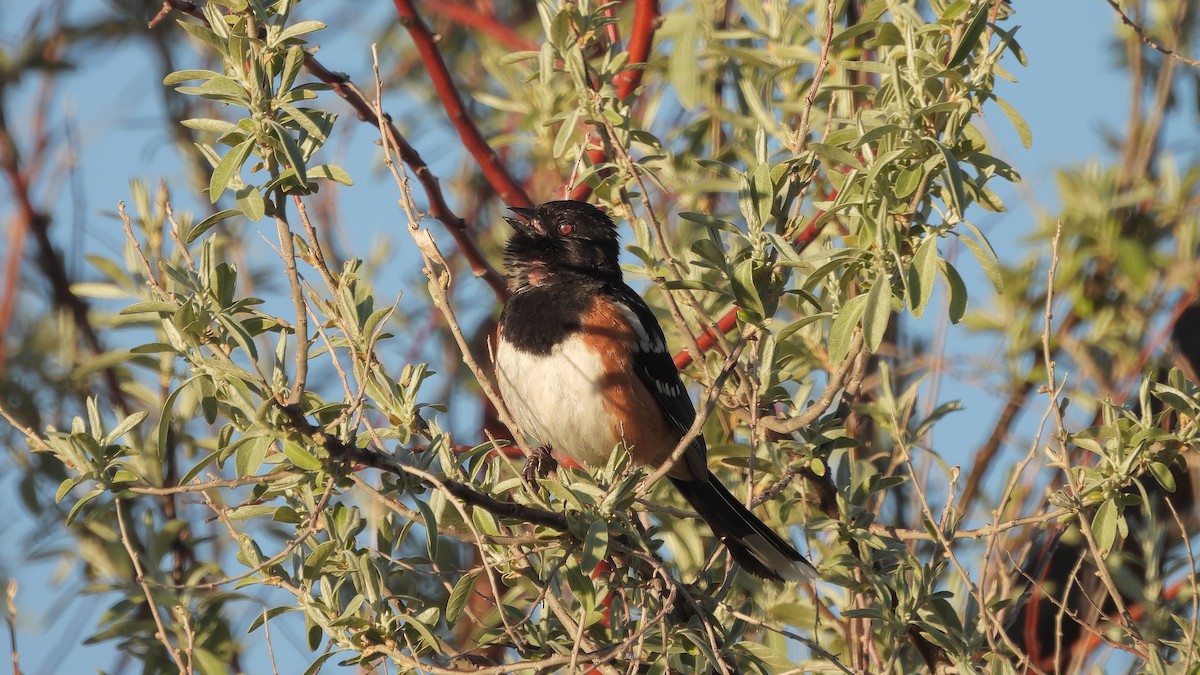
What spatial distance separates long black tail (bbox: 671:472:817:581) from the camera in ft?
10.9

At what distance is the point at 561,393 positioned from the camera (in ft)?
11.3

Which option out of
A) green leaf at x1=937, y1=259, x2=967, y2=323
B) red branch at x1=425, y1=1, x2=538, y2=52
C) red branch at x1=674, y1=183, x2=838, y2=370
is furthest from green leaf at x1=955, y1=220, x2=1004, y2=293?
red branch at x1=425, y1=1, x2=538, y2=52

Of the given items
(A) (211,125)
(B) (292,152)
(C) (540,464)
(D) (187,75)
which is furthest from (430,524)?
(C) (540,464)

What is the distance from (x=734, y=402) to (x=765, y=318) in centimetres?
58

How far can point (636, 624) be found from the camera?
2879 millimetres

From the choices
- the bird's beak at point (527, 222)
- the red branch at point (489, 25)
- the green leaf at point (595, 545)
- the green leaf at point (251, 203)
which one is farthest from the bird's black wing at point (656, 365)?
the green leaf at point (251, 203)

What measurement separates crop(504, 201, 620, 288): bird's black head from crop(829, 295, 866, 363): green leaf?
4.75 ft

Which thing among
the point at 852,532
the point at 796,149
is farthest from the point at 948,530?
the point at 796,149

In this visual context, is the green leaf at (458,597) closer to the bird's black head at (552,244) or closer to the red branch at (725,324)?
the red branch at (725,324)

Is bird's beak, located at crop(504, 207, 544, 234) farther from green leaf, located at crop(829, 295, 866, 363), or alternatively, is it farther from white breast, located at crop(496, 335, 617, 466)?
green leaf, located at crop(829, 295, 866, 363)

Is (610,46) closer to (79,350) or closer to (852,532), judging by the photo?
(852,532)

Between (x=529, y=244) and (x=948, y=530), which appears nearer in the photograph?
(x=948, y=530)

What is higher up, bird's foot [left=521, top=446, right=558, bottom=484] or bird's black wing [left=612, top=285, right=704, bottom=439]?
bird's black wing [left=612, top=285, right=704, bottom=439]

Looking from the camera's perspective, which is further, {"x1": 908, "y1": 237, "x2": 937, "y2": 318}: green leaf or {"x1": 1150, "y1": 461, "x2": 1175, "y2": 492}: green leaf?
{"x1": 1150, "y1": 461, "x2": 1175, "y2": 492}: green leaf
